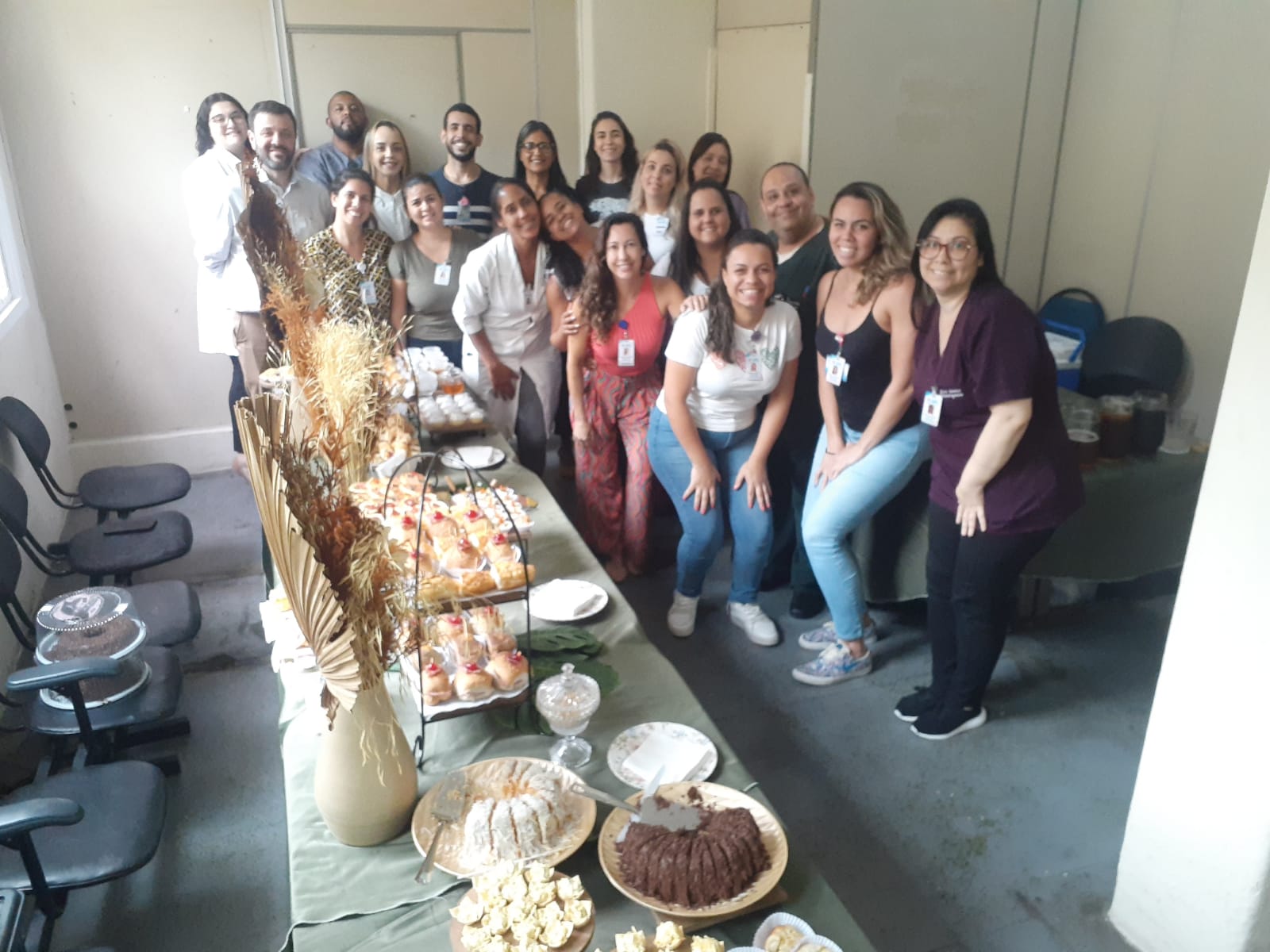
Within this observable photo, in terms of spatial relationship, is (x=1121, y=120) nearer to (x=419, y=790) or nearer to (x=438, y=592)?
(x=438, y=592)

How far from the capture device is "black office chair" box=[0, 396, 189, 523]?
11.0ft

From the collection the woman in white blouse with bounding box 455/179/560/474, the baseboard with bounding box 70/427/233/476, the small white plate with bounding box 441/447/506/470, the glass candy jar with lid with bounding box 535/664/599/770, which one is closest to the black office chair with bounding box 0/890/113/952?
the glass candy jar with lid with bounding box 535/664/599/770

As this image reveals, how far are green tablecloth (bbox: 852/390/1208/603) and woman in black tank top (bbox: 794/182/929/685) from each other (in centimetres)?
21

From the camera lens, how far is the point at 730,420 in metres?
3.15

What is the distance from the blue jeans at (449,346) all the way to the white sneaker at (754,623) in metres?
1.61

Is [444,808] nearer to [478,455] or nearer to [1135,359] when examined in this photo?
[478,455]

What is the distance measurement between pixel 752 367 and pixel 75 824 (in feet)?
7.09

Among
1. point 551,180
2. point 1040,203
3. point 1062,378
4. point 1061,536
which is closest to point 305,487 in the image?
point 1061,536

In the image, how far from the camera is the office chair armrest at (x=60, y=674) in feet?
6.62

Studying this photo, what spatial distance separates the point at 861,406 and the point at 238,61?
3.49 metres

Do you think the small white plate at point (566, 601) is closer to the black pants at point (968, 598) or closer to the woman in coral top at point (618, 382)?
the black pants at point (968, 598)

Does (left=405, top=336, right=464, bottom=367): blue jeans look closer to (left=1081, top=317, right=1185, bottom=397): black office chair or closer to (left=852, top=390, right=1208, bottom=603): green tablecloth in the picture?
(left=852, top=390, right=1208, bottom=603): green tablecloth

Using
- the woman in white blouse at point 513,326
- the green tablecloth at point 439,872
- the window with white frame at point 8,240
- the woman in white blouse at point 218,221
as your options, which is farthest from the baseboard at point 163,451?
the green tablecloth at point 439,872

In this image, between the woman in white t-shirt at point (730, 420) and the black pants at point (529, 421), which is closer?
the woman in white t-shirt at point (730, 420)
